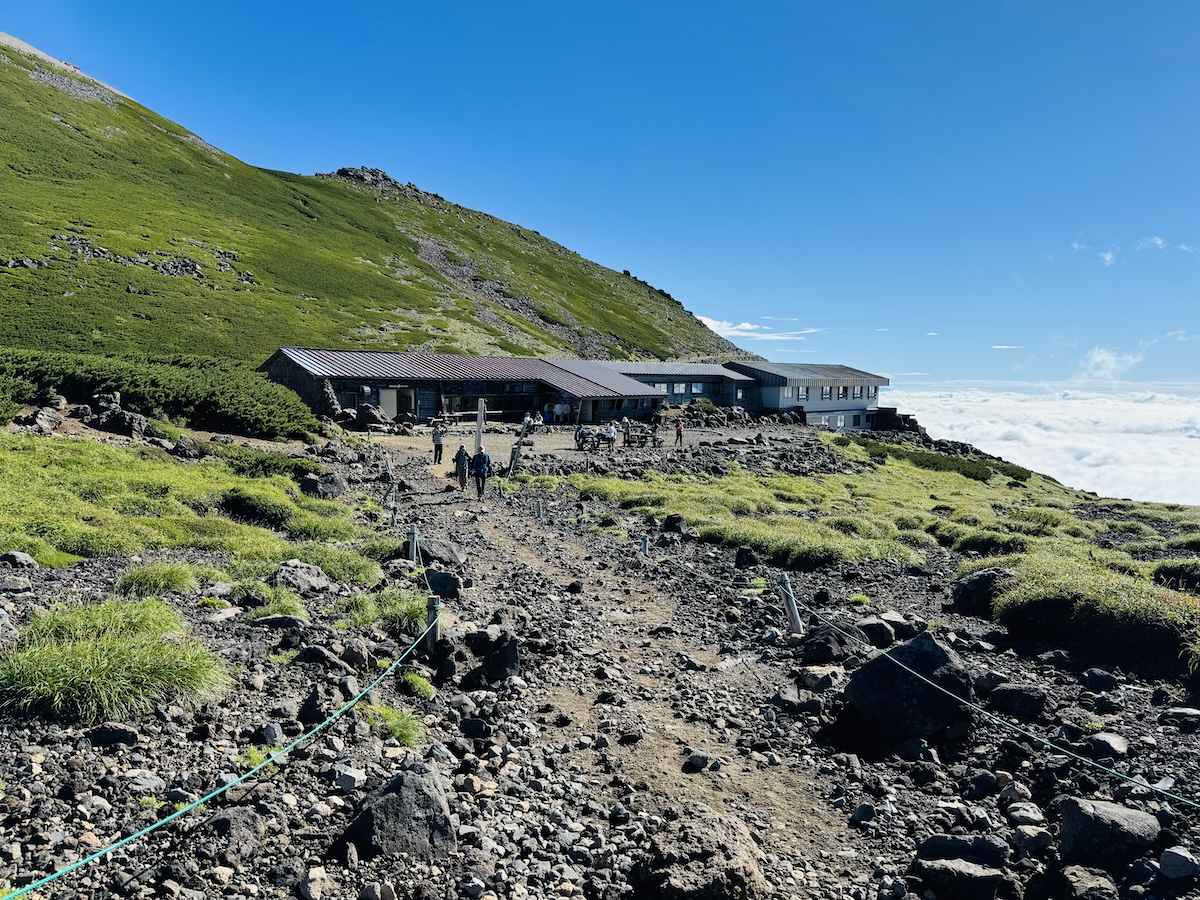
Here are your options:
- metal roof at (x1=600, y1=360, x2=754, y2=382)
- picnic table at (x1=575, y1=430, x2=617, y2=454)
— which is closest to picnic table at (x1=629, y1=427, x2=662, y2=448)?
picnic table at (x1=575, y1=430, x2=617, y2=454)

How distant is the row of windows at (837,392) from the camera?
79375 mm

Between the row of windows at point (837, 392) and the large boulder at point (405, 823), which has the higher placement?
the row of windows at point (837, 392)

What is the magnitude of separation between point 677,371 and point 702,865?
234 ft

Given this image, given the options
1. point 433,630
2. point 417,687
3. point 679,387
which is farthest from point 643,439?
point 417,687

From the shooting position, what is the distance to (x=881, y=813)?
7.74 metres

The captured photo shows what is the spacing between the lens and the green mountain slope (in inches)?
2606

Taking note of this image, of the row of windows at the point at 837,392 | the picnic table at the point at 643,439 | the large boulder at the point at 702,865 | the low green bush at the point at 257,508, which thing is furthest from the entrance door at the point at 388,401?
the large boulder at the point at 702,865

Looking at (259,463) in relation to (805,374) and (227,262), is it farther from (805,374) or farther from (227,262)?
(227,262)

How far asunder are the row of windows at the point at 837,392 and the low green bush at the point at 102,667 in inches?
2988

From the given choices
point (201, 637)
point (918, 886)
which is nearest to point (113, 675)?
point (201, 637)

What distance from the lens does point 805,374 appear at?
8119cm

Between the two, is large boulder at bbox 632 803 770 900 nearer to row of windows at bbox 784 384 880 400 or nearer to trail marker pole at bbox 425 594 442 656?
trail marker pole at bbox 425 594 442 656

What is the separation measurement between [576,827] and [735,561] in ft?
44.0

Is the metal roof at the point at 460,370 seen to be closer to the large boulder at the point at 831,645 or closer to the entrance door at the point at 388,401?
the entrance door at the point at 388,401
